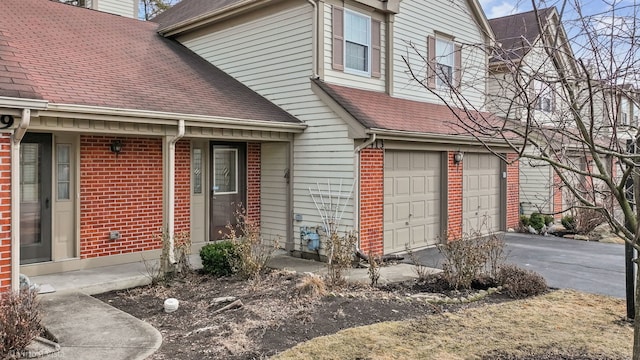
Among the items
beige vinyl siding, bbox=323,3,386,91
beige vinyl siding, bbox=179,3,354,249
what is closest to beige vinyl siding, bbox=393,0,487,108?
beige vinyl siding, bbox=323,3,386,91

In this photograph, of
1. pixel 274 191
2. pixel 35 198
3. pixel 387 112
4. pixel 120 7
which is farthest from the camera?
pixel 120 7

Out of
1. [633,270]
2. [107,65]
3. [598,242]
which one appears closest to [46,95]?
[107,65]

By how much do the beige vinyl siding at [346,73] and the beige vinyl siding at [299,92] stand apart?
0.34 m

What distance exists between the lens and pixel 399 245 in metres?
10.5

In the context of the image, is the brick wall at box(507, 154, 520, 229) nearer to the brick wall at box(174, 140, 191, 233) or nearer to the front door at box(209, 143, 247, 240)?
the front door at box(209, 143, 247, 240)

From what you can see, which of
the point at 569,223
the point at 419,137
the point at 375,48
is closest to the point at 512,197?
the point at 569,223

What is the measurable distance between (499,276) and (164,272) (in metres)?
5.26

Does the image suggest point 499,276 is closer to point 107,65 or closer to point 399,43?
point 399,43

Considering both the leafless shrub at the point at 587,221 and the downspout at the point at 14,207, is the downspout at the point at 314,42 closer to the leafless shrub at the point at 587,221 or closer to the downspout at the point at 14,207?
the downspout at the point at 14,207

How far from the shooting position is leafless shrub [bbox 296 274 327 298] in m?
6.71

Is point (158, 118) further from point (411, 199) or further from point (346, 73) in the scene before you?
point (411, 199)

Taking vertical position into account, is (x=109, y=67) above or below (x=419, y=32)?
below

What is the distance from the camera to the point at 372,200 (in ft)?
31.5

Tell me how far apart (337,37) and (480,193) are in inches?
228
